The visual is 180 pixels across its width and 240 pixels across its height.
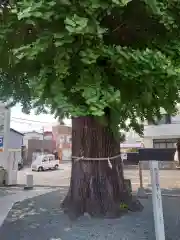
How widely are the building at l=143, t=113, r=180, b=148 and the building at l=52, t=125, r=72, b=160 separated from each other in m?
19.5

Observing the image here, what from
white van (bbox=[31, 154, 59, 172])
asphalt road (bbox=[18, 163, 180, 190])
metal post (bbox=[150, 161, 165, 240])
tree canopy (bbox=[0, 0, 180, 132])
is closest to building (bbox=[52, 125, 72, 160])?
white van (bbox=[31, 154, 59, 172])

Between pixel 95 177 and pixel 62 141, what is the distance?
38785mm

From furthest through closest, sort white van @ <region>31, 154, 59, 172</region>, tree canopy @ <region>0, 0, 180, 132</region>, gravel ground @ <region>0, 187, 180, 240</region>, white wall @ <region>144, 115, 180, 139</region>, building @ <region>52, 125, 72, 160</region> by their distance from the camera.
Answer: building @ <region>52, 125, 72, 160</region>
white van @ <region>31, 154, 59, 172</region>
white wall @ <region>144, 115, 180, 139</region>
gravel ground @ <region>0, 187, 180, 240</region>
tree canopy @ <region>0, 0, 180, 132</region>

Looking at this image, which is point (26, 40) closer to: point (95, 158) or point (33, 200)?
point (95, 158)

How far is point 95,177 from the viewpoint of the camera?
227 inches

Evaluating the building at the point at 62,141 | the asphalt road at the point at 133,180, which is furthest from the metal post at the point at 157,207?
the building at the point at 62,141

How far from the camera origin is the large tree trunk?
5.60m

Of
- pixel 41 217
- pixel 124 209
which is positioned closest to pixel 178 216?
pixel 124 209

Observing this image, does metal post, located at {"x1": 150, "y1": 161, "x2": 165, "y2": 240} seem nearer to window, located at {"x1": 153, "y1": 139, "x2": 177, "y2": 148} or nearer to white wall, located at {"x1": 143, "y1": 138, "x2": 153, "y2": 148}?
window, located at {"x1": 153, "y1": 139, "x2": 177, "y2": 148}

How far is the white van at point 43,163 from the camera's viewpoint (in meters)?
28.1

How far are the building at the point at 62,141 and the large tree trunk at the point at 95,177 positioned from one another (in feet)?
123

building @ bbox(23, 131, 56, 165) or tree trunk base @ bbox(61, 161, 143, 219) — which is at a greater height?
building @ bbox(23, 131, 56, 165)

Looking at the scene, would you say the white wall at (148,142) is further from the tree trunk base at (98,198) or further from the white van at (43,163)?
the tree trunk base at (98,198)

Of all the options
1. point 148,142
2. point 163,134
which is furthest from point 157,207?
point 148,142
